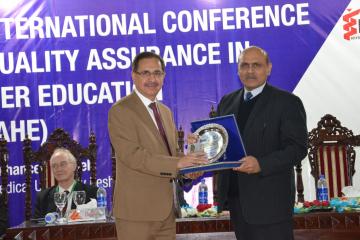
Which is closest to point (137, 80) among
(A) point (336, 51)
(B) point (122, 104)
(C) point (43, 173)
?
(B) point (122, 104)

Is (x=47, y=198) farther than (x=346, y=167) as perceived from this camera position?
No

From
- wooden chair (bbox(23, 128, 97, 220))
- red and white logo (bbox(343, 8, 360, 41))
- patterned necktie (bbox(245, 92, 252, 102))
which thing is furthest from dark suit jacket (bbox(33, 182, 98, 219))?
red and white logo (bbox(343, 8, 360, 41))

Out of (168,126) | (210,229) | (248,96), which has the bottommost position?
(210,229)

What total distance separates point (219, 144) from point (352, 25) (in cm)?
349

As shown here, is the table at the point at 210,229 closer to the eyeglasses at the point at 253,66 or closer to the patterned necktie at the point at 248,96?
the patterned necktie at the point at 248,96

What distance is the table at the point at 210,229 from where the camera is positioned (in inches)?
127

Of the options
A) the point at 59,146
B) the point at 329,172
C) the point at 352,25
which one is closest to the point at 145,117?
the point at 59,146

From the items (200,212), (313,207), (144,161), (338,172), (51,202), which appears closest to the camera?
(144,161)

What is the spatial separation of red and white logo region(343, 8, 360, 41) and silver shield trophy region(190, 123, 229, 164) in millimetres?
3389

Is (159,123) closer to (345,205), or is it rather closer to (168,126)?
(168,126)

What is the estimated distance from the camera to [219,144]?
2.65 m

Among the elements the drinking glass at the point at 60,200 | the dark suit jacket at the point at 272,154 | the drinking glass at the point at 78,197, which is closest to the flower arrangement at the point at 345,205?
the dark suit jacket at the point at 272,154

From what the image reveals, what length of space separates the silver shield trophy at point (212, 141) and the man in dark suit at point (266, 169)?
99 mm

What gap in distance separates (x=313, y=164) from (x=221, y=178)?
245 centimetres
